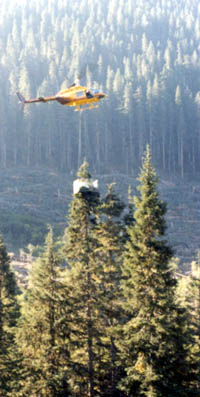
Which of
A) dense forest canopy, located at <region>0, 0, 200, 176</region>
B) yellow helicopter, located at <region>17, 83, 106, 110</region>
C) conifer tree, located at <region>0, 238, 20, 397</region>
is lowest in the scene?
conifer tree, located at <region>0, 238, 20, 397</region>

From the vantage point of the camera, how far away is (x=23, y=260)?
36.1 metres

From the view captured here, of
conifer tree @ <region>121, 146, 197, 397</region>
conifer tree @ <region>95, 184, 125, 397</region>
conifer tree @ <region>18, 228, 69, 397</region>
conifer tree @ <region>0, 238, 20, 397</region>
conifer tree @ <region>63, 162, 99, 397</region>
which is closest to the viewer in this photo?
conifer tree @ <region>121, 146, 197, 397</region>

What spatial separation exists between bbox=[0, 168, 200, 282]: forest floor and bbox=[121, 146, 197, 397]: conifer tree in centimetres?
2565

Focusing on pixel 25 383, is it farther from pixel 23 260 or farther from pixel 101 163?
pixel 101 163

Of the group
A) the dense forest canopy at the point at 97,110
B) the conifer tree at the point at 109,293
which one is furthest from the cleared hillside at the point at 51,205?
the conifer tree at the point at 109,293

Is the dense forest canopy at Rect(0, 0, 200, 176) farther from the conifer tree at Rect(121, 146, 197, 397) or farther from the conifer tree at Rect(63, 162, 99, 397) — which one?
the conifer tree at Rect(121, 146, 197, 397)

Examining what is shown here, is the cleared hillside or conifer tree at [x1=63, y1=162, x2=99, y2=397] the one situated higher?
the cleared hillside

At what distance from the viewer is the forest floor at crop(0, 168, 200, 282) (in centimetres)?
4406

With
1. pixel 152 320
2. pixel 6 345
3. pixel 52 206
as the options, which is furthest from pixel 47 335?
pixel 52 206

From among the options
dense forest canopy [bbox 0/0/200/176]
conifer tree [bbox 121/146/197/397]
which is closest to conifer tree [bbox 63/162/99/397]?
conifer tree [bbox 121/146/197/397]

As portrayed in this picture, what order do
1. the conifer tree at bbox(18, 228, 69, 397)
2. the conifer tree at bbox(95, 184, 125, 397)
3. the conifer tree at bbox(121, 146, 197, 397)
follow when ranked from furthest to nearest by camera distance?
the conifer tree at bbox(95, 184, 125, 397)
the conifer tree at bbox(18, 228, 69, 397)
the conifer tree at bbox(121, 146, 197, 397)

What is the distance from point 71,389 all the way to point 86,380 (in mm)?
804

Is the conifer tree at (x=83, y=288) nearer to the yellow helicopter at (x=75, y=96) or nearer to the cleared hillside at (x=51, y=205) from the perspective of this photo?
the yellow helicopter at (x=75, y=96)

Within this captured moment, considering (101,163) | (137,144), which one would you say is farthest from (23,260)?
(137,144)
